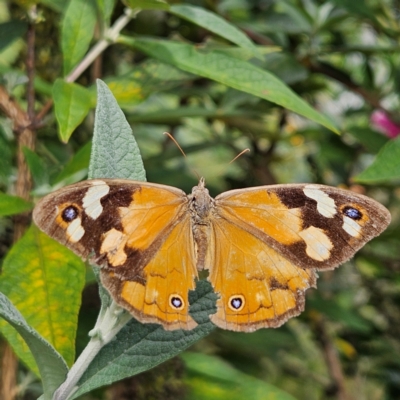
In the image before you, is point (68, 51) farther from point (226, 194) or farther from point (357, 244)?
point (357, 244)

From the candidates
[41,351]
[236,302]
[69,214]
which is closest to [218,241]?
[236,302]

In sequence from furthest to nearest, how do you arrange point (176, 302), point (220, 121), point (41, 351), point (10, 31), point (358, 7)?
point (220, 121) < point (358, 7) < point (10, 31) < point (176, 302) < point (41, 351)

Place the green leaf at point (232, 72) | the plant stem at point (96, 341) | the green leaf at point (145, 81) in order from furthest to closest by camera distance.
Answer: the green leaf at point (145, 81)
the green leaf at point (232, 72)
the plant stem at point (96, 341)

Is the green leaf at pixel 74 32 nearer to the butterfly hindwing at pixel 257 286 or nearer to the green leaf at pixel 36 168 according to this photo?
the green leaf at pixel 36 168

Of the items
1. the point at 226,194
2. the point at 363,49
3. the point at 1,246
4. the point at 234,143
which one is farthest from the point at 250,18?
the point at 1,246

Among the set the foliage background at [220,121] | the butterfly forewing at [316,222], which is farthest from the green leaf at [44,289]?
the butterfly forewing at [316,222]

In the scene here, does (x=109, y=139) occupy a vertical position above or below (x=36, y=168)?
above

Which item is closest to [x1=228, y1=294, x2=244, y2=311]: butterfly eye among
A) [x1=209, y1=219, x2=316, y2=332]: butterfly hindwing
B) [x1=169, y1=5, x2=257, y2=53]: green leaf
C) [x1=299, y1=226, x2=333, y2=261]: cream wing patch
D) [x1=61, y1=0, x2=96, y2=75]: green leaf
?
[x1=209, y1=219, x2=316, y2=332]: butterfly hindwing

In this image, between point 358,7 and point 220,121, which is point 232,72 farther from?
point 220,121
